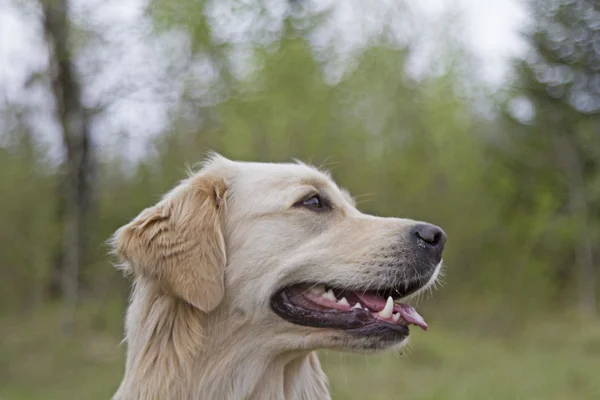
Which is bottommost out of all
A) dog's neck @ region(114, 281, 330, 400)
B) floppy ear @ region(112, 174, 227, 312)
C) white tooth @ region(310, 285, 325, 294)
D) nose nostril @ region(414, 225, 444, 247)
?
dog's neck @ region(114, 281, 330, 400)

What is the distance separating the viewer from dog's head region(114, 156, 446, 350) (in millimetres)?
3482

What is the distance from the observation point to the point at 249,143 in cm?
1134

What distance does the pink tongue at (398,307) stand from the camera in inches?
141

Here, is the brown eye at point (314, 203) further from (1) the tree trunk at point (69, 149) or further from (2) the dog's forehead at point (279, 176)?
Answer: (1) the tree trunk at point (69, 149)

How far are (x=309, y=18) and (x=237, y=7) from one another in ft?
4.90

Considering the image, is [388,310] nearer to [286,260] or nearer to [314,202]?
[286,260]

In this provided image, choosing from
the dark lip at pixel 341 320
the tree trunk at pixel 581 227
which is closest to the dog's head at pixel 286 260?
the dark lip at pixel 341 320

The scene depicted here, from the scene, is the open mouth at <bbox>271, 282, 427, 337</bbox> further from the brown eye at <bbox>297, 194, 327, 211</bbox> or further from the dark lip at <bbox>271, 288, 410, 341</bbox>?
the brown eye at <bbox>297, 194, 327, 211</bbox>

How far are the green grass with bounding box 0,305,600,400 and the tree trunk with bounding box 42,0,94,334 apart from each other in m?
0.59

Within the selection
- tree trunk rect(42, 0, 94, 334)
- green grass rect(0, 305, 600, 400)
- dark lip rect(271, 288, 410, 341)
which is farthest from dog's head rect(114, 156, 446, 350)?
tree trunk rect(42, 0, 94, 334)

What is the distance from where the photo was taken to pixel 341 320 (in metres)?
3.53

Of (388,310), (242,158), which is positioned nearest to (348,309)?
(388,310)

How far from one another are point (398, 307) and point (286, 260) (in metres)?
0.64

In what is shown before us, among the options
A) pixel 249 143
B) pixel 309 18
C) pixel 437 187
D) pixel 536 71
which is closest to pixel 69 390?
pixel 249 143
